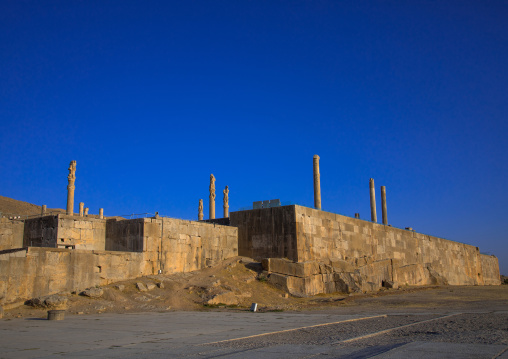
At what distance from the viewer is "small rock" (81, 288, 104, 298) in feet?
54.1

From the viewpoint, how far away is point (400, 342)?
7789 millimetres

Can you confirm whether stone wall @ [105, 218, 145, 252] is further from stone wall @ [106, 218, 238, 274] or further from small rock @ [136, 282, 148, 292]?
small rock @ [136, 282, 148, 292]

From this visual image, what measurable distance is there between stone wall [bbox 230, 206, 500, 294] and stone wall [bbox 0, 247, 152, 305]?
8564 millimetres

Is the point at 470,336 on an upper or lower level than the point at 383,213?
lower

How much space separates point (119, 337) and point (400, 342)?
18.8 feet

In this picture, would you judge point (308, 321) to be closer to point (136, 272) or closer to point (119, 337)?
point (119, 337)

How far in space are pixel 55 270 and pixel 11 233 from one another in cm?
785

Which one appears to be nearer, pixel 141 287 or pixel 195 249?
pixel 141 287

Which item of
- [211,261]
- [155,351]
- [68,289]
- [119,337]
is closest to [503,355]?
[155,351]

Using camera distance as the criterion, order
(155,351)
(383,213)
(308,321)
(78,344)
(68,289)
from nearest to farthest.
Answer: (155,351) → (78,344) → (308,321) → (68,289) → (383,213)

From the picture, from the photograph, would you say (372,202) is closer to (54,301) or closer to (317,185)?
(317,185)

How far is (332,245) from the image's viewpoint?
28.5m

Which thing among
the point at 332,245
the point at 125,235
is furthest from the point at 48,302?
the point at 332,245

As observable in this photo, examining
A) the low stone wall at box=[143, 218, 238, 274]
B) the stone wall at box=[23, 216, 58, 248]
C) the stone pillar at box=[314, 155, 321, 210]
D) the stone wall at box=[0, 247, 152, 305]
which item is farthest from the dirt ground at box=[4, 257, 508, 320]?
the stone pillar at box=[314, 155, 321, 210]
